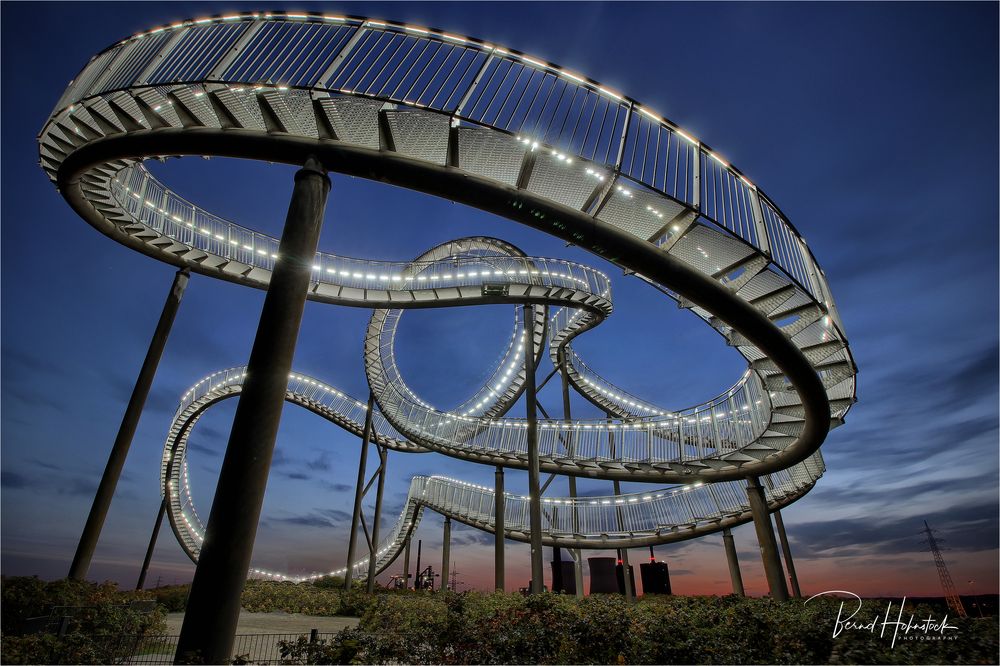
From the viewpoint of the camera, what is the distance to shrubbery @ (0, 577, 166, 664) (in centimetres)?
634

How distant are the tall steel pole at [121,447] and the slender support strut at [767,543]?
18745 mm

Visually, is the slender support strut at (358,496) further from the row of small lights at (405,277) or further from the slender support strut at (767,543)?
the slender support strut at (767,543)

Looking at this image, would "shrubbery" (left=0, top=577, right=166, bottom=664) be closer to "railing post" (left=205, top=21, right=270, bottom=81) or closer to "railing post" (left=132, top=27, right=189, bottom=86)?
"railing post" (left=205, top=21, right=270, bottom=81)

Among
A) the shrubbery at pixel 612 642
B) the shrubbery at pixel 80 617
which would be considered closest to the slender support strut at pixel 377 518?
the shrubbery at pixel 80 617

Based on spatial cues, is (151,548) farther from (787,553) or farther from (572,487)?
(787,553)

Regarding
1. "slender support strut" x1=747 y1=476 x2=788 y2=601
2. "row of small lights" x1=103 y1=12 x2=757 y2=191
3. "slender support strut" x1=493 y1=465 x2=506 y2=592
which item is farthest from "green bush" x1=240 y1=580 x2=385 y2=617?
"row of small lights" x1=103 y1=12 x2=757 y2=191

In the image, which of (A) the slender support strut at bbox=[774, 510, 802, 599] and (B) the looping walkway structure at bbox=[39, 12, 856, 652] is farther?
(A) the slender support strut at bbox=[774, 510, 802, 599]

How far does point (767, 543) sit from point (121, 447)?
62.6 ft

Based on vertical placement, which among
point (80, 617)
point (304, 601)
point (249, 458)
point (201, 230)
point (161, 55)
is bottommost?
point (304, 601)

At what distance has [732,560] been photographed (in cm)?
1883

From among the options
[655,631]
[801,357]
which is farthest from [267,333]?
[801,357]

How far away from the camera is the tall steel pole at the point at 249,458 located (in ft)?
12.4

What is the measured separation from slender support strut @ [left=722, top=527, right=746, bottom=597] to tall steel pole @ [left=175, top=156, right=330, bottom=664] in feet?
64.9
